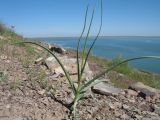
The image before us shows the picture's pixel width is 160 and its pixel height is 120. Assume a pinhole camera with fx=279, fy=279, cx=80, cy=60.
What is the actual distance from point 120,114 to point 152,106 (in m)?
0.91

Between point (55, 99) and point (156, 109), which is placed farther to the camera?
point (156, 109)

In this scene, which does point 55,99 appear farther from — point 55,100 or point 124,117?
point 124,117

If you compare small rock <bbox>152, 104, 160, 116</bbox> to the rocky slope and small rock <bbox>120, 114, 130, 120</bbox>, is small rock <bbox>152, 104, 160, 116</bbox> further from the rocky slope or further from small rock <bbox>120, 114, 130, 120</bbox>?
small rock <bbox>120, 114, 130, 120</bbox>

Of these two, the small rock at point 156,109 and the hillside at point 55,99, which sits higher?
the hillside at point 55,99

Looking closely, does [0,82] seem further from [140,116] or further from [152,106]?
[152,106]

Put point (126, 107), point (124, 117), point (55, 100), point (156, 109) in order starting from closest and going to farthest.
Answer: point (124, 117) → point (55, 100) → point (126, 107) → point (156, 109)

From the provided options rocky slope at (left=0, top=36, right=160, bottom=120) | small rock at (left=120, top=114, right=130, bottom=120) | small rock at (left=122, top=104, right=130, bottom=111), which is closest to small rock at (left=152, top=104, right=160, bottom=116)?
rocky slope at (left=0, top=36, right=160, bottom=120)

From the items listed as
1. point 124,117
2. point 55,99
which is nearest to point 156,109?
point 124,117

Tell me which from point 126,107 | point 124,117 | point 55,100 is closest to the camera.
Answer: point 124,117

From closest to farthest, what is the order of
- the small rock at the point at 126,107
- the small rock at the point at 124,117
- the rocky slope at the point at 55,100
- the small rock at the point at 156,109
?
1. the rocky slope at the point at 55,100
2. the small rock at the point at 124,117
3. the small rock at the point at 126,107
4. the small rock at the point at 156,109

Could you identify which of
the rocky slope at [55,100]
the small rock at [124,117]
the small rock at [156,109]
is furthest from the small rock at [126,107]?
the small rock at [156,109]

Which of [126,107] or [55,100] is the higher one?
[55,100]

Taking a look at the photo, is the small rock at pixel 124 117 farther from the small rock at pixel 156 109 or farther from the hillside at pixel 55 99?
the small rock at pixel 156 109

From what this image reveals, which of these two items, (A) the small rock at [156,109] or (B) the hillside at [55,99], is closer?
(B) the hillside at [55,99]
